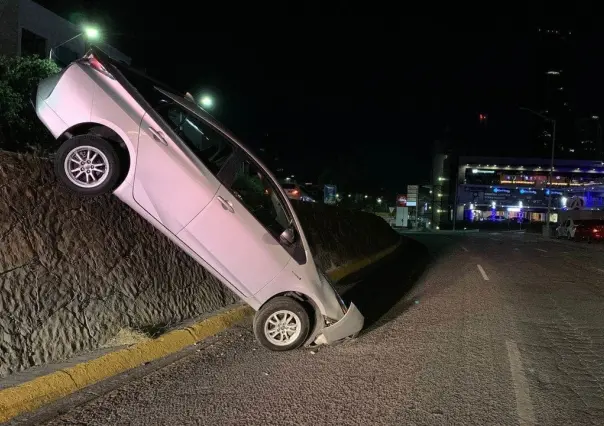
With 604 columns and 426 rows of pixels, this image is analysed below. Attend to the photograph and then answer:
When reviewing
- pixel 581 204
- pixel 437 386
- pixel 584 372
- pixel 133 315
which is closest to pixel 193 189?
pixel 133 315

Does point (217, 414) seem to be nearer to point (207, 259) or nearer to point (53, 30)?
point (207, 259)

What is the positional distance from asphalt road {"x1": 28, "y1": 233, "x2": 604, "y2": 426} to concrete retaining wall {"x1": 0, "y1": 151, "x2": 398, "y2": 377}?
82 cm

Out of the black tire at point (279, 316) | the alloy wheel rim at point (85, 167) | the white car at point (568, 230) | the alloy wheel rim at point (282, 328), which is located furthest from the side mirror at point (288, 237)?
the white car at point (568, 230)

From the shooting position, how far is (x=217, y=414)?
453 centimetres

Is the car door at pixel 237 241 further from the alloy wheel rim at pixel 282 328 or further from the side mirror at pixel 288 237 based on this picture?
the alloy wheel rim at pixel 282 328

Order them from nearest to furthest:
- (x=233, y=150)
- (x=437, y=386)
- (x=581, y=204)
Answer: (x=437, y=386)
(x=233, y=150)
(x=581, y=204)

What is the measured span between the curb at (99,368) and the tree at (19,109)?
392 cm

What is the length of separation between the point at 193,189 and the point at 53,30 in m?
19.8

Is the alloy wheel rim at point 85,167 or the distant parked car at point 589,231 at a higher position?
the alloy wheel rim at point 85,167

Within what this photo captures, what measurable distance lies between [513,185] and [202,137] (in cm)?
7769

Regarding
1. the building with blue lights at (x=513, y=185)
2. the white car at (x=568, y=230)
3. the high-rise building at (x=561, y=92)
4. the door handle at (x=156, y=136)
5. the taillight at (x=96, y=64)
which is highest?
the high-rise building at (x=561, y=92)

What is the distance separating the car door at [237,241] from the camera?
5844mm

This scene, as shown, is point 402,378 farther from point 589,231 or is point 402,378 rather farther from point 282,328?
point 589,231

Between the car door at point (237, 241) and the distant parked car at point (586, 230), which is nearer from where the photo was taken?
the car door at point (237, 241)
